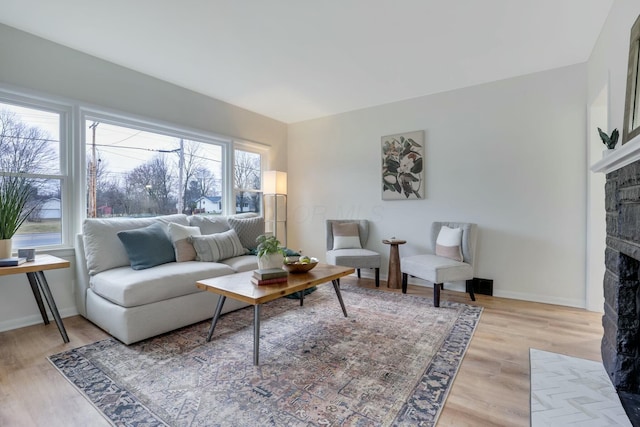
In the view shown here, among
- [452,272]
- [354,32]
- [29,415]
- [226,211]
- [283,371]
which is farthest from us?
[226,211]

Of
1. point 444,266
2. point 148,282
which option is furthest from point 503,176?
point 148,282

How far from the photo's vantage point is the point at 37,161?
2662 millimetres

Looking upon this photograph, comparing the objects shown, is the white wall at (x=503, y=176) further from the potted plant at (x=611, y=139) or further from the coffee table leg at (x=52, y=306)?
the coffee table leg at (x=52, y=306)

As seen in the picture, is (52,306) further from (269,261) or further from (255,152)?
(255,152)

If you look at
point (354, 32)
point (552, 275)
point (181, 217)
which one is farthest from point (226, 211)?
point (552, 275)

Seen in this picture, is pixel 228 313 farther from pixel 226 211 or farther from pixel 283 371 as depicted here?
pixel 226 211

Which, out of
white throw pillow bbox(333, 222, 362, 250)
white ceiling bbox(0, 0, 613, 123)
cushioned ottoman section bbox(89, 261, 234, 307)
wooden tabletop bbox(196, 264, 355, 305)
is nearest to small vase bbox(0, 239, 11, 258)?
cushioned ottoman section bbox(89, 261, 234, 307)

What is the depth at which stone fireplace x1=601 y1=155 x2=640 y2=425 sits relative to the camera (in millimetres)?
1570

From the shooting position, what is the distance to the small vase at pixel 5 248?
87.4 inches

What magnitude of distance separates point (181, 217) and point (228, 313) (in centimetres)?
127

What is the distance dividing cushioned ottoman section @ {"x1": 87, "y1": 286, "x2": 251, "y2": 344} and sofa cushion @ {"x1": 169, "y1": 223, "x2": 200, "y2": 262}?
54cm

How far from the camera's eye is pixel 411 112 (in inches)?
159

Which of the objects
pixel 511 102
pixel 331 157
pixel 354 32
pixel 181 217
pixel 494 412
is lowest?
pixel 494 412

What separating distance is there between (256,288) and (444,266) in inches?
78.3
